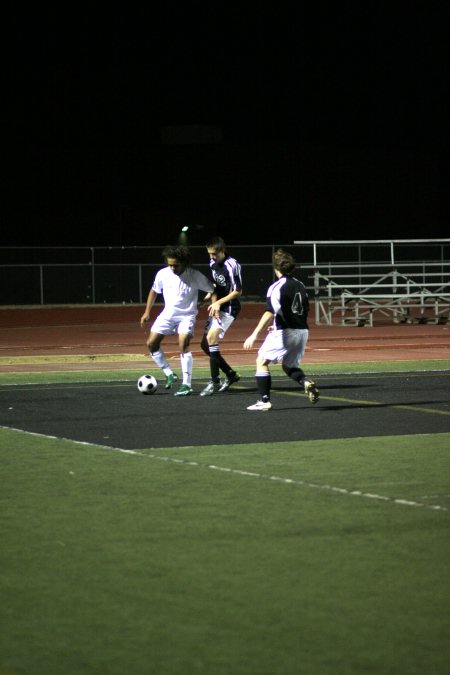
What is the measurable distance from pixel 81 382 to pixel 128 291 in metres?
31.7

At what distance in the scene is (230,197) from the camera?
66.6 metres

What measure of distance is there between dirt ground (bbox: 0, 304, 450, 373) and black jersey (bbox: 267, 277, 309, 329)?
304 inches

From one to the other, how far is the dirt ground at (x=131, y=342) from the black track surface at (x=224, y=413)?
457 cm

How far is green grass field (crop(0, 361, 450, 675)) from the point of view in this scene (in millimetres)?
5699

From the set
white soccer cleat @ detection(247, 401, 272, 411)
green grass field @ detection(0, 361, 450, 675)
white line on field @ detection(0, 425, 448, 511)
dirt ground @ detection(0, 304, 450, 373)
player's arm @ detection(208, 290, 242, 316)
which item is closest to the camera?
green grass field @ detection(0, 361, 450, 675)

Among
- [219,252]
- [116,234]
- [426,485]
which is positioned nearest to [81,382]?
[219,252]

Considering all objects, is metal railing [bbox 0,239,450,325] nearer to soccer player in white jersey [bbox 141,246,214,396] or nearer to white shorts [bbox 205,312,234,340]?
white shorts [bbox 205,312,234,340]

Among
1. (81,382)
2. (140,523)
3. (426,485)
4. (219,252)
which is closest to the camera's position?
(140,523)

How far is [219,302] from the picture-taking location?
16.7m

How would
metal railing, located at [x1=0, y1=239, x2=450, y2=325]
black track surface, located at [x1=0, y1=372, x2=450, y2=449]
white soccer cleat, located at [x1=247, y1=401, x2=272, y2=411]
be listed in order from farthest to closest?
1. metal railing, located at [x1=0, y1=239, x2=450, y2=325]
2. white soccer cleat, located at [x1=247, y1=401, x2=272, y2=411]
3. black track surface, located at [x1=0, y1=372, x2=450, y2=449]

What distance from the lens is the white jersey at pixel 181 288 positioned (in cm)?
1694

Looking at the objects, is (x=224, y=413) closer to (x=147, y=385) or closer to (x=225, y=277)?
(x=147, y=385)

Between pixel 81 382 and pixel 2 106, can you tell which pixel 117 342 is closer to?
pixel 81 382

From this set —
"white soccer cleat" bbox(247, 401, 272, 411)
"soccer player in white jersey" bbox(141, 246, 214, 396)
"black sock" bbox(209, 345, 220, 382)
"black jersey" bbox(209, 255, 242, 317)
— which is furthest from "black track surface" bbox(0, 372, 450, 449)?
"black jersey" bbox(209, 255, 242, 317)
